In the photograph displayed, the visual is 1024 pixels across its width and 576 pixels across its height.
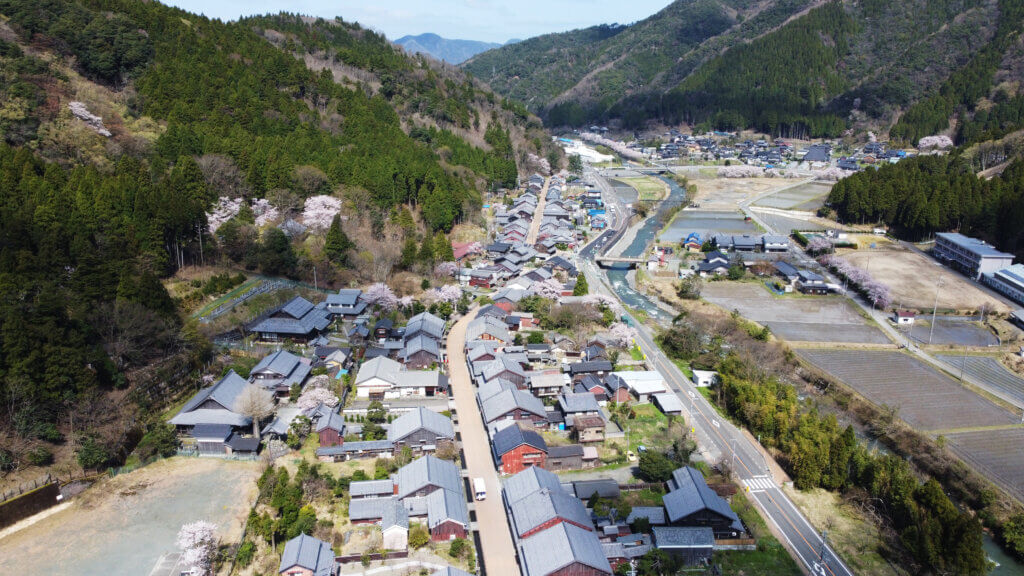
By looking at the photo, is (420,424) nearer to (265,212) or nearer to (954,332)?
(265,212)

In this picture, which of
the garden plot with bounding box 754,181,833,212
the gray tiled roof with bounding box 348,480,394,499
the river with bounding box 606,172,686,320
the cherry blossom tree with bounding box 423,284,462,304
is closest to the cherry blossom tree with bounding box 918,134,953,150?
the garden plot with bounding box 754,181,833,212

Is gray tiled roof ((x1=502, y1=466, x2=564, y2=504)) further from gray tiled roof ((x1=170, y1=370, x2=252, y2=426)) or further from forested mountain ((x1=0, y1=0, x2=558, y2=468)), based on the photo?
forested mountain ((x1=0, y1=0, x2=558, y2=468))

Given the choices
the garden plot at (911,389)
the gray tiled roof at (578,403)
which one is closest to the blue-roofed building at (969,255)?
the garden plot at (911,389)

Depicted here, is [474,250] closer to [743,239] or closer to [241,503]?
[743,239]

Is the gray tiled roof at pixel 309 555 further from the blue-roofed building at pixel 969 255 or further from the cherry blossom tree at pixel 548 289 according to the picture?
the blue-roofed building at pixel 969 255

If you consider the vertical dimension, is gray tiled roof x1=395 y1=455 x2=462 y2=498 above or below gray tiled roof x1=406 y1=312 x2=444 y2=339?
below

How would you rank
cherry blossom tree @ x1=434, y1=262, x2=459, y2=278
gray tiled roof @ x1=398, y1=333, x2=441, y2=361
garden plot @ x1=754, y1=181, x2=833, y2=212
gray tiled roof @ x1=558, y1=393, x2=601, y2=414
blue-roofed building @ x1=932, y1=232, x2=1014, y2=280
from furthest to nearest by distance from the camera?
1. garden plot @ x1=754, y1=181, x2=833, y2=212
2. blue-roofed building @ x1=932, y1=232, x2=1014, y2=280
3. cherry blossom tree @ x1=434, y1=262, x2=459, y2=278
4. gray tiled roof @ x1=398, y1=333, x2=441, y2=361
5. gray tiled roof @ x1=558, y1=393, x2=601, y2=414

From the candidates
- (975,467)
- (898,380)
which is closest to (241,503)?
(975,467)
